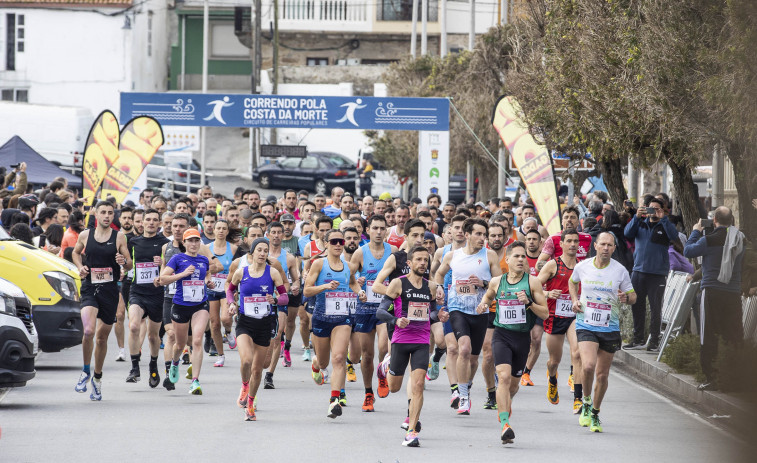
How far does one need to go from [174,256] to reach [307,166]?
35.0m

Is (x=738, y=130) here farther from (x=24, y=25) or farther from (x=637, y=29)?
(x=24, y=25)

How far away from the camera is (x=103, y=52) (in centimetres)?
5116

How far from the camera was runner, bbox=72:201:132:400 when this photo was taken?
11.8m

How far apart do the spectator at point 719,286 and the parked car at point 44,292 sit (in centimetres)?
707

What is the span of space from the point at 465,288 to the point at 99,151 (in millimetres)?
13708

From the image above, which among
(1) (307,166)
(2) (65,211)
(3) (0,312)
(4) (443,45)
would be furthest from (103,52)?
(3) (0,312)

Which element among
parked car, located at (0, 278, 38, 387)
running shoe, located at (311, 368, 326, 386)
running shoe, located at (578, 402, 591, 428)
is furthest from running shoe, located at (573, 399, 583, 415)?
parked car, located at (0, 278, 38, 387)

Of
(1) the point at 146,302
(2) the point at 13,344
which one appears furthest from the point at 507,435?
(1) the point at 146,302

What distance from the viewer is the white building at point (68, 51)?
5072 centimetres

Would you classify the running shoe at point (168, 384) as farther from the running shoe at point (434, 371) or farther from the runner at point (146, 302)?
the running shoe at point (434, 371)

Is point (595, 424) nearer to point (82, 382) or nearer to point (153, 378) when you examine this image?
point (153, 378)

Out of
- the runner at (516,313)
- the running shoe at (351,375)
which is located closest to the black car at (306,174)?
the running shoe at (351,375)

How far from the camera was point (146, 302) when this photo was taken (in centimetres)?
1260

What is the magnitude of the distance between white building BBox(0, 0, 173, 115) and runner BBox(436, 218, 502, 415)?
41.8 meters
